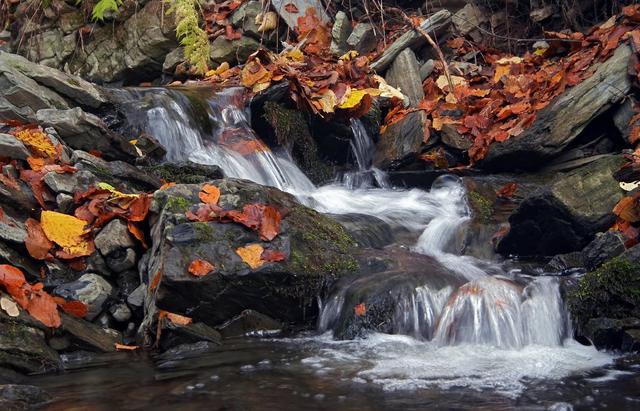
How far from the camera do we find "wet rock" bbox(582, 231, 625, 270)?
5191 mm

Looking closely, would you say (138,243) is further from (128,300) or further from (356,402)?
(356,402)

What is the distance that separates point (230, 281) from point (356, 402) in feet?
6.05

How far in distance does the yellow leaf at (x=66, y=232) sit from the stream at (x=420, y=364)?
100 centimetres

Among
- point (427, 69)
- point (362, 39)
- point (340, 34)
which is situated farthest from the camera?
point (340, 34)

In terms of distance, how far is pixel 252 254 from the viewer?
5.16 m

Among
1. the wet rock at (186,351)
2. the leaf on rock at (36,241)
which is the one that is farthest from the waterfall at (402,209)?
the leaf on rock at (36,241)

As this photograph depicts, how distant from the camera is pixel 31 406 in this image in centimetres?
335

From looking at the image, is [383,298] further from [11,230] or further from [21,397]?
[11,230]

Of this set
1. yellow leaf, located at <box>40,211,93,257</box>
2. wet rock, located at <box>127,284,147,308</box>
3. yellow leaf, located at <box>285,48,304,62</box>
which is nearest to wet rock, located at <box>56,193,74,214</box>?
yellow leaf, located at <box>40,211,93,257</box>

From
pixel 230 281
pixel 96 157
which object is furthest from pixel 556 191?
pixel 96 157

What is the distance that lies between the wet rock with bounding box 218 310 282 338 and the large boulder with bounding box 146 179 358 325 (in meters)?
0.05

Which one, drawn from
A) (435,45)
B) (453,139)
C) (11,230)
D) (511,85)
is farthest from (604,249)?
(435,45)

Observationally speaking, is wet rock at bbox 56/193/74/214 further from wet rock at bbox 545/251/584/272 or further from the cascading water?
wet rock at bbox 545/251/584/272

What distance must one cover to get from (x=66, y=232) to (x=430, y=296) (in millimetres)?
2845
